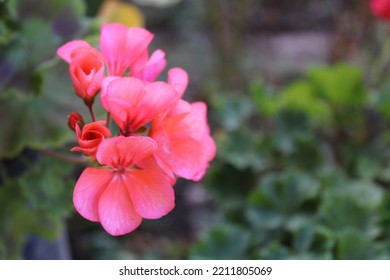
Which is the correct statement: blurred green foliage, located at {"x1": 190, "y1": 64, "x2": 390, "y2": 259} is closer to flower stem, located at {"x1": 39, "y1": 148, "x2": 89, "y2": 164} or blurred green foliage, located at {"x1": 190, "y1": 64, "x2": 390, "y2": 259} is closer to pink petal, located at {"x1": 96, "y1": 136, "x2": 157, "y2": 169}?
flower stem, located at {"x1": 39, "y1": 148, "x2": 89, "y2": 164}

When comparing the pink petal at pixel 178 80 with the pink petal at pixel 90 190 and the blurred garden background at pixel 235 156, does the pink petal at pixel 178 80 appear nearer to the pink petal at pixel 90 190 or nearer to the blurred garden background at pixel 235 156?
the pink petal at pixel 90 190

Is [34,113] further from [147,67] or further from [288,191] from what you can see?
[288,191]

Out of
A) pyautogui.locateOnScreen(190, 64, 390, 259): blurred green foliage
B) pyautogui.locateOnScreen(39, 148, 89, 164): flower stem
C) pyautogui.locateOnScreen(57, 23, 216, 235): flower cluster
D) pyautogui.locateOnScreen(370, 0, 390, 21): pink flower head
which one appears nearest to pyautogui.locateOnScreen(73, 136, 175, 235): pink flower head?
pyautogui.locateOnScreen(57, 23, 216, 235): flower cluster

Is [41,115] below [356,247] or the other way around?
the other way around

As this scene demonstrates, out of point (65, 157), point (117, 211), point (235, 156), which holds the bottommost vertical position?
point (117, 211)

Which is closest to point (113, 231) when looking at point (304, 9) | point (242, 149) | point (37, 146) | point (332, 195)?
point (37, 146)

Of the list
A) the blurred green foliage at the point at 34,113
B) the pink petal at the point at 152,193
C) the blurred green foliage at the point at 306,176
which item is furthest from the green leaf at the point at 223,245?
the pink petal at the point at 152,193

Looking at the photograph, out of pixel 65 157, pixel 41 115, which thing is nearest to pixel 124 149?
pixel 65 157
